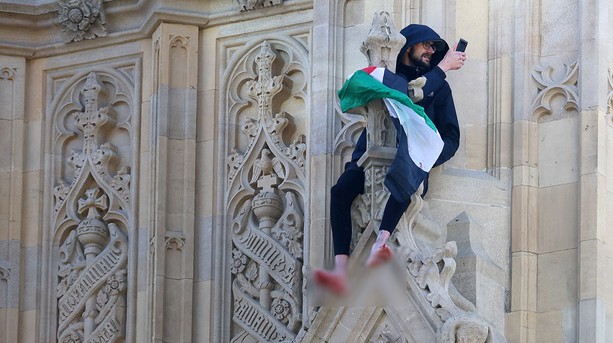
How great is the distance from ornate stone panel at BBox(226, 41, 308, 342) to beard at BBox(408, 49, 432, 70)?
157 cm

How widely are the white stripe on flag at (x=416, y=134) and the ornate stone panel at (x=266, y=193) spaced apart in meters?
1.82

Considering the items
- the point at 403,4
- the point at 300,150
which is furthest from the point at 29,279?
the point at 403,4

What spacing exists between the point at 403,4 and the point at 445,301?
86.4 inches

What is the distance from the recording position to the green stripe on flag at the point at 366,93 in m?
18.3

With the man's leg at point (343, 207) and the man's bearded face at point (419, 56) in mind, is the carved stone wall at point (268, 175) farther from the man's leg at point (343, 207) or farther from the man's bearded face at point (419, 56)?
the man's bearded face at point (419, 56)

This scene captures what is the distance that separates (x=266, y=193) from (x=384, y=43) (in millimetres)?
2033

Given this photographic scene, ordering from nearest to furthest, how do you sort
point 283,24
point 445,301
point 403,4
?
point 445,301 → point 403,4 → point 283,24

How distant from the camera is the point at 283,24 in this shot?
2055 centimetres

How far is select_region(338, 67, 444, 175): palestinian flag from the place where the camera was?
18250mm

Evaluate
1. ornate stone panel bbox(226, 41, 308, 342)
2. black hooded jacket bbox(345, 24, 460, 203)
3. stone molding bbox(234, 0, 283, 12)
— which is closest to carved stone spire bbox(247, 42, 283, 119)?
ornate stone panel bbox(226, 41, 308, 342)

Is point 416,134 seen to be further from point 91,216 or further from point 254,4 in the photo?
point 91,216

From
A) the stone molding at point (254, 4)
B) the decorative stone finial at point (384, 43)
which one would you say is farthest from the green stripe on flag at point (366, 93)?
the stone molding at point (254, 4)

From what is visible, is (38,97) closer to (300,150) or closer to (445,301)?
(300,150)

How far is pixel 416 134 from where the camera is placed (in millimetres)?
18266
